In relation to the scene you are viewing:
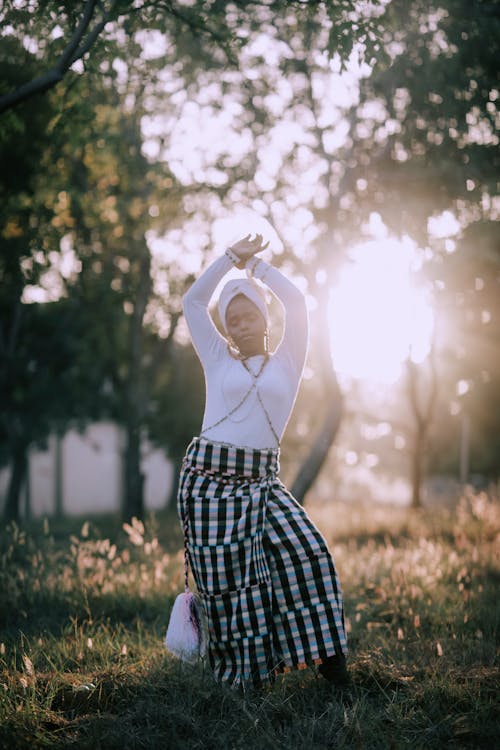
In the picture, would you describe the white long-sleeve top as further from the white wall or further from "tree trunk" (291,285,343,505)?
the white wall

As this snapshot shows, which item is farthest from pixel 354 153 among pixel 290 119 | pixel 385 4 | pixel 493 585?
pixel 493 585

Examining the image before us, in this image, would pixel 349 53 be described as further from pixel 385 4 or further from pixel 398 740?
pixel 398 740

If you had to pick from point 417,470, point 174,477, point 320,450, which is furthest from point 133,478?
point 417,470

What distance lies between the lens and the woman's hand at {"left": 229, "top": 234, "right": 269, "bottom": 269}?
3.88 meters

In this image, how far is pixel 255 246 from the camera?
153 inches

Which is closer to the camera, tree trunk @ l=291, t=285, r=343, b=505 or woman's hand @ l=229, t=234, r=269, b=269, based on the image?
woman's hand @ l=229, t=234, r=269, b=269

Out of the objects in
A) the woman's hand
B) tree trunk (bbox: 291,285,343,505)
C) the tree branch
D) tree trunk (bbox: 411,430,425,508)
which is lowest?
tree trunk (bbox: 411,430,425,508)

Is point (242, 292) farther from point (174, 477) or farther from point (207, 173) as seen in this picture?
point (174, 477)

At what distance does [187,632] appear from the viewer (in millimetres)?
3736

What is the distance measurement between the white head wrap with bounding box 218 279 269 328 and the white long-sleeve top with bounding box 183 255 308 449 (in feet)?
0.27

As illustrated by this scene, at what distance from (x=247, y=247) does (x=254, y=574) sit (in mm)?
1732

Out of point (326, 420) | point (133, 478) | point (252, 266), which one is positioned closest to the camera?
point (252, 266)

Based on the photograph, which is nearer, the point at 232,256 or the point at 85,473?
the point at 232,256

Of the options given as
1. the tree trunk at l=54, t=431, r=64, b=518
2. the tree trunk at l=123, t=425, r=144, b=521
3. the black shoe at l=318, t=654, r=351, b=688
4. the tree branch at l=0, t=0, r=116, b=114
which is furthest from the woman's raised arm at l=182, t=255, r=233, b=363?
the tree trunk at l=54, t=431, r=64, b=518
